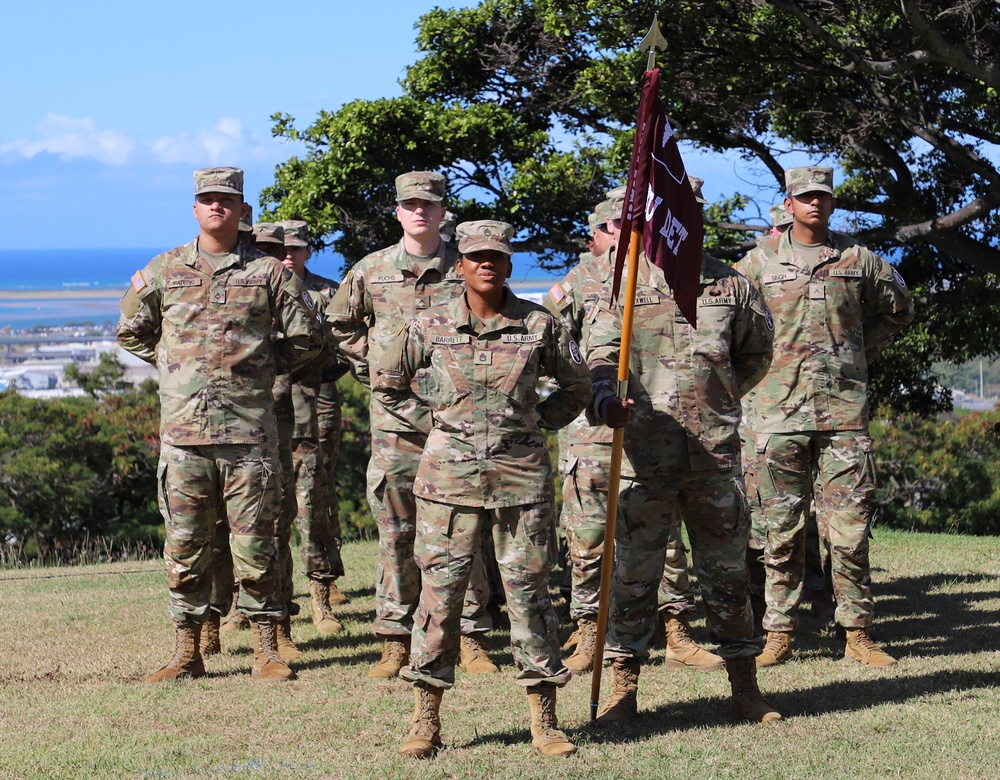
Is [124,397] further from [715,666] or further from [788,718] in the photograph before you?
[788,718]

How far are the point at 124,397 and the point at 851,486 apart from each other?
1236 cm

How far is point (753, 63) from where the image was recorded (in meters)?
13.9

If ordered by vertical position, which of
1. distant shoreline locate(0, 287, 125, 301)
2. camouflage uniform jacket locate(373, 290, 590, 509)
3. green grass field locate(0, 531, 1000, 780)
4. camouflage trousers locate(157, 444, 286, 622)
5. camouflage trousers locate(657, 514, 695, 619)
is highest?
distant shoreline locate(0, 287, 125, 301)

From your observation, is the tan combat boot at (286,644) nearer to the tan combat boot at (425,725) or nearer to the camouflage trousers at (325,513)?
the camouflage trousers at (325,513)

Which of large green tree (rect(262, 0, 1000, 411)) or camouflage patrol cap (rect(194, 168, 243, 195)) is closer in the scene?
camouflage patrol cap (rect(194, 168, 243, 195))

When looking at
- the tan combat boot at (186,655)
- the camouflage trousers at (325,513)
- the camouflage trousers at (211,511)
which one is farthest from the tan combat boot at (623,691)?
the camouflage trousers at (325,513)

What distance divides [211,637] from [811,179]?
182 inches

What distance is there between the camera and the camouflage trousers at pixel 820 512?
8.27 metres

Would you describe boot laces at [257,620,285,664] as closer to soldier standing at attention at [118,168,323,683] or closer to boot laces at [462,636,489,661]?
soldier standing at attention at [118,168,323,683]

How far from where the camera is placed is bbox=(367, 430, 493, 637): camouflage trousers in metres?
8.11

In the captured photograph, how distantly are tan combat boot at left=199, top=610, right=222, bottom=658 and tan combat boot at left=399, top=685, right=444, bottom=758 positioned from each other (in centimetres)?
283

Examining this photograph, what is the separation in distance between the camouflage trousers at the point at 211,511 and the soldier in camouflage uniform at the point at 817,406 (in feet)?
9.65

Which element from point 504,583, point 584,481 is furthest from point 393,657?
point 504,583

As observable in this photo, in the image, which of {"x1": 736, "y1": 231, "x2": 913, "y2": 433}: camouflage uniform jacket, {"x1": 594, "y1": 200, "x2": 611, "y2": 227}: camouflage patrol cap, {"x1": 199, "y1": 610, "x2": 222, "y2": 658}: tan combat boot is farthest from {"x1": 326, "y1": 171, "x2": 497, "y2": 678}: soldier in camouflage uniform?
{"x1": 736, "y1": 231, "x2": 913, "y2": 433}: camouflage uniform jacket
